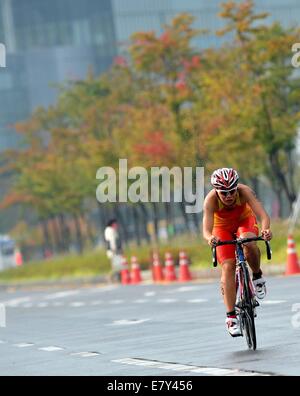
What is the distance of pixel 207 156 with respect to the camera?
51188 millimetres

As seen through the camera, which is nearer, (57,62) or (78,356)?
(78,356)

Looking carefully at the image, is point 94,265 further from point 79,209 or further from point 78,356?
point 78,356

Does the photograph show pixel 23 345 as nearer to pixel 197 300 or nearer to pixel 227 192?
pixel 227 192

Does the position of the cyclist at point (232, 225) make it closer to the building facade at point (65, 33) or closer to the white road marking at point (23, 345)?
the white road marking at point (23, 345)

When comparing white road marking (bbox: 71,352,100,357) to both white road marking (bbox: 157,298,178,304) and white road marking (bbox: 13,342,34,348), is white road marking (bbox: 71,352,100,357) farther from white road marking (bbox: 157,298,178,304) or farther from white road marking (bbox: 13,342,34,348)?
white road marking (bbox: 157,298,178,304)

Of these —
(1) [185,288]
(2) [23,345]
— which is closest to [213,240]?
(2) [23,345]

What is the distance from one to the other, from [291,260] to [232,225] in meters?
16.1

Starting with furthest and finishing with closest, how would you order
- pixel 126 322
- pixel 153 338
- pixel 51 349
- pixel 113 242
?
pixel 113 242 → pixel 126 322 → pixel 153 338 → pixel 51 349

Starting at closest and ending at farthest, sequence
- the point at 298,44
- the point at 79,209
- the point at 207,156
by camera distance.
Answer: the point at 298,44
the point at 207,156
the point at 79,209

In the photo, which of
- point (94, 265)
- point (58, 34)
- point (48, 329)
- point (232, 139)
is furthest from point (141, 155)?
point (58, 34)

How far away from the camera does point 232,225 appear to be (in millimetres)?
14539

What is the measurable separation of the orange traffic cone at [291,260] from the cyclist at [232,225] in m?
15.4
